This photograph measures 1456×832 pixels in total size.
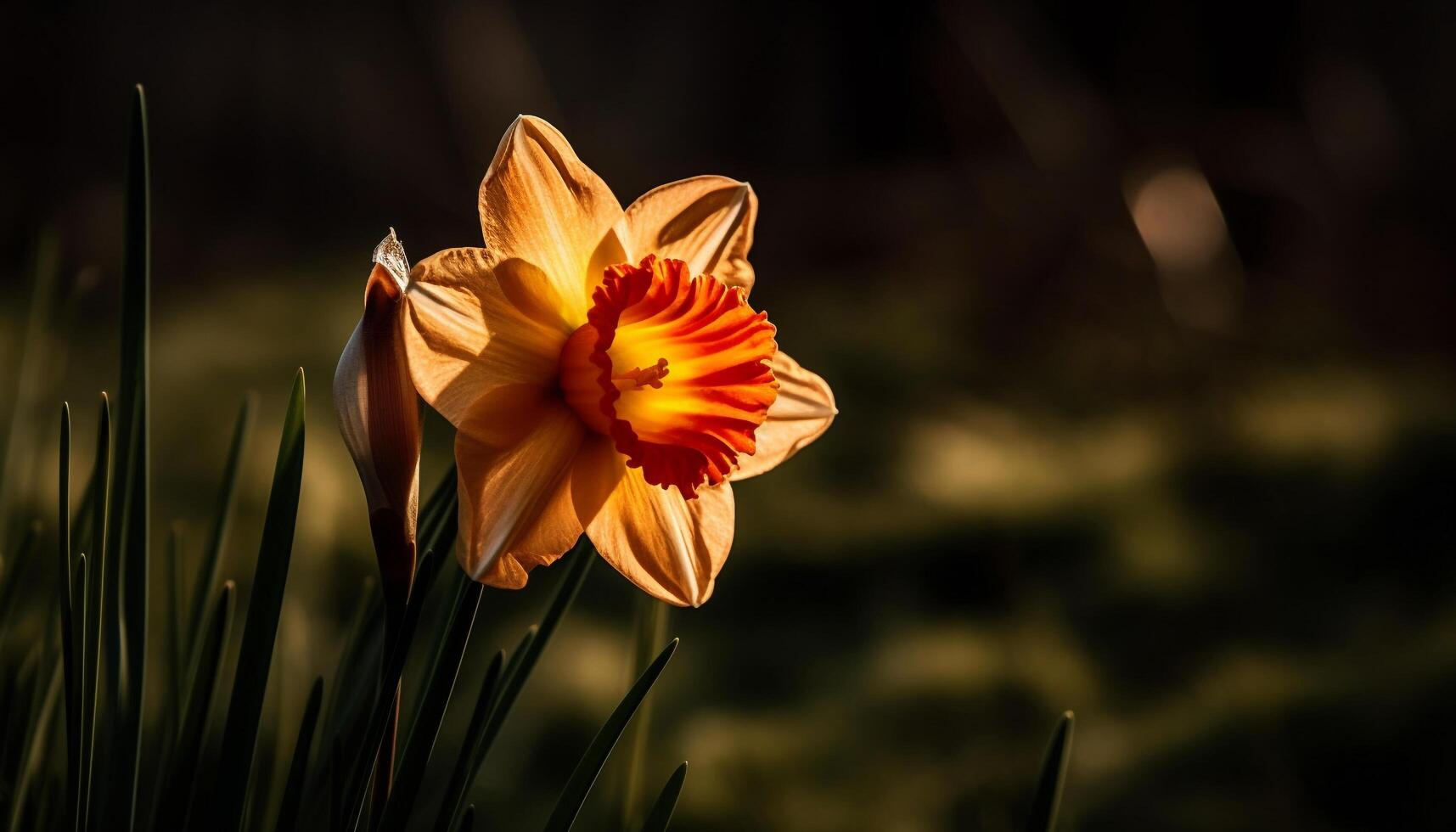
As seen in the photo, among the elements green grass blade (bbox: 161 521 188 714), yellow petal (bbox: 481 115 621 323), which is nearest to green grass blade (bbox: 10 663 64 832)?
green grass blade (bbox: 161 521 188 714)

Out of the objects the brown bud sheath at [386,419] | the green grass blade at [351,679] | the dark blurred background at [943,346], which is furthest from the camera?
the dark blurred background at [943,346]

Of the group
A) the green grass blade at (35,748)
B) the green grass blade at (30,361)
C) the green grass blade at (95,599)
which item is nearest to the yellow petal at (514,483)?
the green grass blade at (95,599)

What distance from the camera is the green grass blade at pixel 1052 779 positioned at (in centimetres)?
31

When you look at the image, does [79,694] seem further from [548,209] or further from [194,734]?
[548,209]

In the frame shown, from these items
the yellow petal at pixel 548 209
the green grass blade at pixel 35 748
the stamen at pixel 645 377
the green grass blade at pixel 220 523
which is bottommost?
the green grass blade at pixel 35 748

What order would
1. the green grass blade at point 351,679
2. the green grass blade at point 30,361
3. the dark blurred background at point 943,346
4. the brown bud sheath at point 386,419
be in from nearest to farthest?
the brown bud sheath at point 386,419 < the green grass blade at point 351,679 < the green grass blade at point 30,361 < the dark blurred background at point 943,346

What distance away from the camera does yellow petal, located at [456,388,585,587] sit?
0.28m

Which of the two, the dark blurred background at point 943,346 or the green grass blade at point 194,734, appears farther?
the dark blurred background at point 943,346

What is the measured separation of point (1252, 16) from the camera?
67.5 inches

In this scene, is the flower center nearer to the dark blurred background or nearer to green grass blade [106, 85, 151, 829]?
green grass blade [106, 85, 151, 829]

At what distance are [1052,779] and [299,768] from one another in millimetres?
221

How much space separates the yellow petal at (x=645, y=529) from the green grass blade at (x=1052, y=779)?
111 millimetres

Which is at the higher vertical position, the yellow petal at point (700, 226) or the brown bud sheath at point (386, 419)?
the yellow petal at point (700, 226)

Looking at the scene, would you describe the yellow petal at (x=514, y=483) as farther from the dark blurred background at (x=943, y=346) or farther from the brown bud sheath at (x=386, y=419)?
the dark blurred background at (x=943, y=346)
